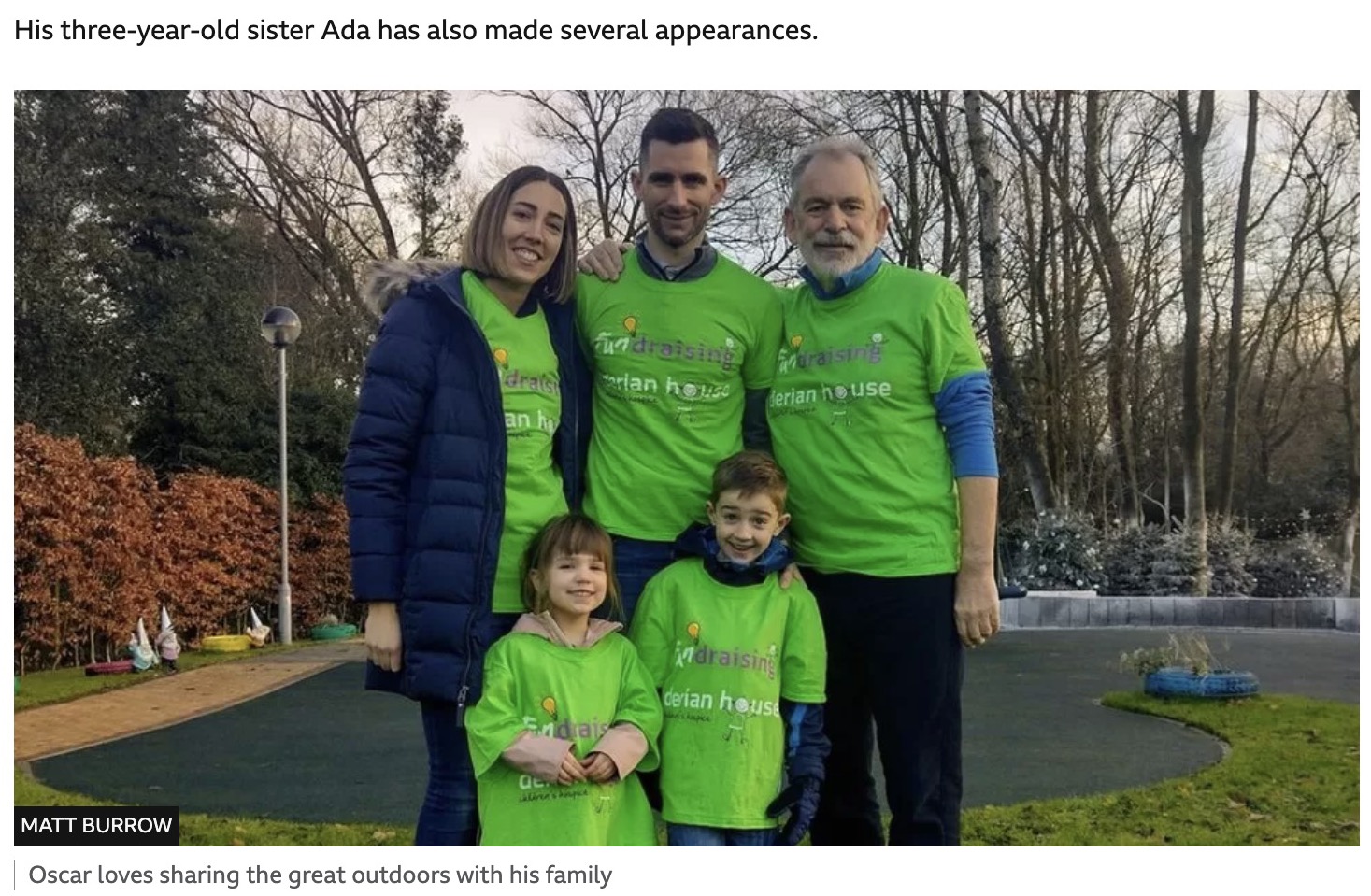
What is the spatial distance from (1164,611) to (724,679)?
36.0ft

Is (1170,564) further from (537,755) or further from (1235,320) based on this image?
(537,755)

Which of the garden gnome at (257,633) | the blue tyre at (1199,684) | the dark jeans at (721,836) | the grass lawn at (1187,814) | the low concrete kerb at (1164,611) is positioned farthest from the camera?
the low concrete kerb at (1164,611)

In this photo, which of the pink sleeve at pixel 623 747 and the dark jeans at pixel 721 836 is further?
the dark jeans at pixel 721 836

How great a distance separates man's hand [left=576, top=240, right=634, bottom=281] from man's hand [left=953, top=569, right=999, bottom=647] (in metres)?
1.18

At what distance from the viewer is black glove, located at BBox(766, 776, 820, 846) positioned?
2.92 meters

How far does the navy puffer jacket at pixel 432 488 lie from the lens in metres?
2.88

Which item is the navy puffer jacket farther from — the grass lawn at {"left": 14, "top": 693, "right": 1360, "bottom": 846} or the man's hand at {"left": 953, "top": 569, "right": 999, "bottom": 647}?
the grass lawn at {"left": 14, "top": 693, "right": 1360, "bottom": 846}

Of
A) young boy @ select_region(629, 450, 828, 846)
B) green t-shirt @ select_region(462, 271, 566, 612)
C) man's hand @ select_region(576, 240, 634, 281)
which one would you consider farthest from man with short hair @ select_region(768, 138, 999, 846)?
green t-shirt @ select_region(462, 271, 566, 612)

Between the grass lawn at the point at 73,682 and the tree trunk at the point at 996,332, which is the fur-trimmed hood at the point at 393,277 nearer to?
the grass lawn at the point at 73,682

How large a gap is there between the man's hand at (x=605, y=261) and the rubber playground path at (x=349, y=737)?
8.84 ft

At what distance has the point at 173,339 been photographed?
1291 centimetres

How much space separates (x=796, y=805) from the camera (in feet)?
9.56

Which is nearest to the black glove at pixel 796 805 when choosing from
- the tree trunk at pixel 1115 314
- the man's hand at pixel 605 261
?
the man's hand at pixel 605 261
